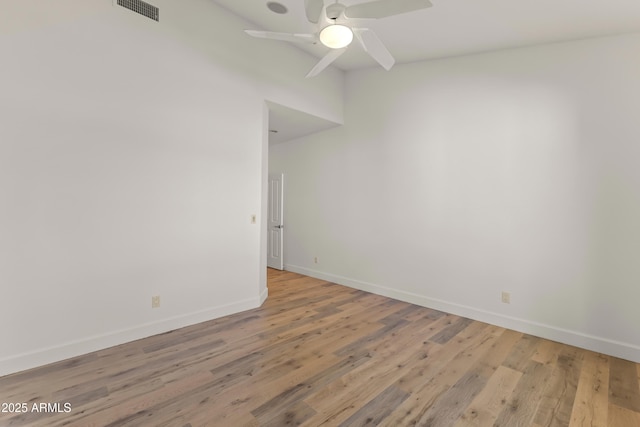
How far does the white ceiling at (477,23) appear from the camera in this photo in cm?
268

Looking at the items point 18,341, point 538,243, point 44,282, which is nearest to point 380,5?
point 538,243

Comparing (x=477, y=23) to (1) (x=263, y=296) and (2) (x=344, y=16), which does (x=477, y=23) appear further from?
(1) (x=263, y=296)

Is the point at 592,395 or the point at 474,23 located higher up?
the point at 474,23

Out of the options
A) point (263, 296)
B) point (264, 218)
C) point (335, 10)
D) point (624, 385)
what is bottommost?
point (624, 385)

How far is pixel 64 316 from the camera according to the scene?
2621 mm

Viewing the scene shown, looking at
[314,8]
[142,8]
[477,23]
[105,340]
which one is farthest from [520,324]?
[142,8]

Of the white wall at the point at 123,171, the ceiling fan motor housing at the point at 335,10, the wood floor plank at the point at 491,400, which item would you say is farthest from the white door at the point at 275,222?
the wood floor plank at the point at 491,400

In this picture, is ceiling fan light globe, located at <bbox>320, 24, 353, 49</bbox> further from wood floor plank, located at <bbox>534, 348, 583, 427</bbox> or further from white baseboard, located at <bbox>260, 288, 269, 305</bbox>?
white baseboard, located at <bbox>260, 288, 269, 305</bbox>

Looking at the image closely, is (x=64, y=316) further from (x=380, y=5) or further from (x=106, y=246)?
(x=380, y=5)

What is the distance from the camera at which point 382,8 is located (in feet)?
6.83

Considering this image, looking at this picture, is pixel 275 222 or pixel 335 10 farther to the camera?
pixel 275 222

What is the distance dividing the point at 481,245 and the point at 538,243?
1.92 ft

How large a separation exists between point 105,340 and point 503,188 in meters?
4.43

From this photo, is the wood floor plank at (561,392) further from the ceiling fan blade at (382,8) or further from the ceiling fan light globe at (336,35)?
the ceiling fan light globe at (336,35)
